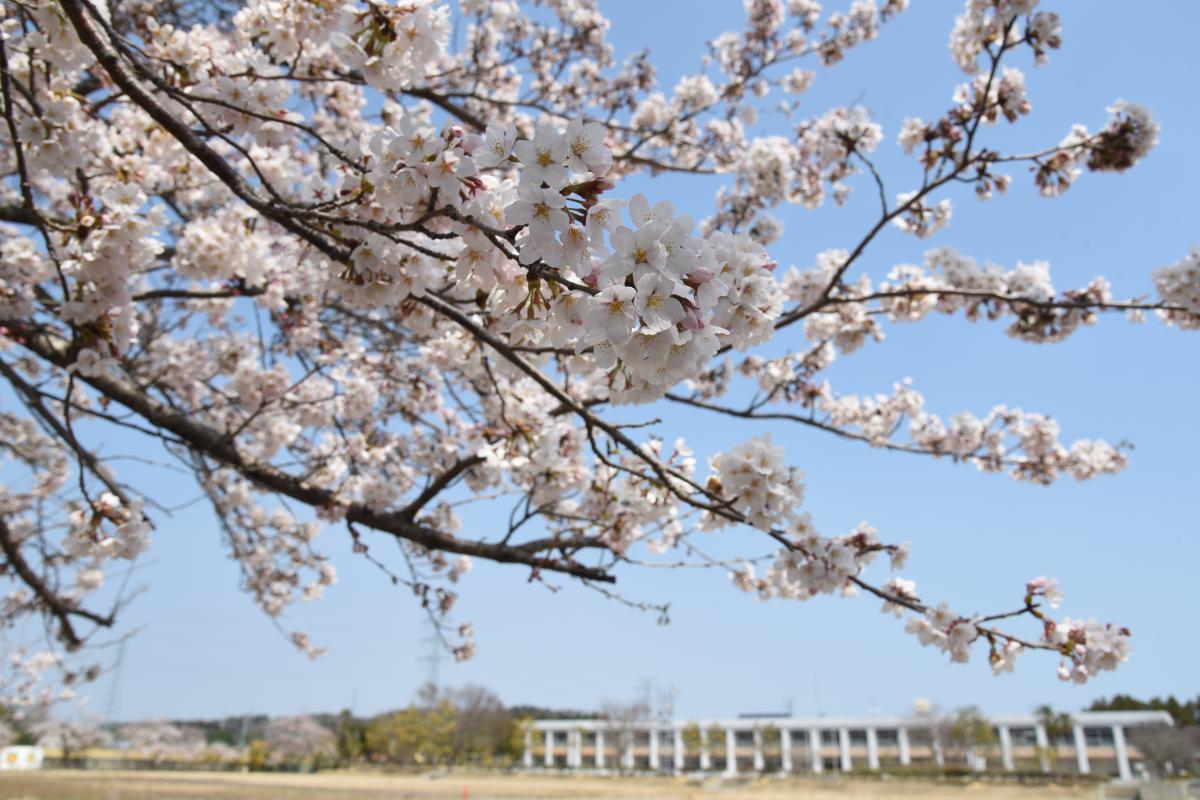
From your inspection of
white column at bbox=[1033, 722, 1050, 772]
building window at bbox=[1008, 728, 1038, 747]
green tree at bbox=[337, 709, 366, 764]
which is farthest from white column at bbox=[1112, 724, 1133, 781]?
green tree at bbox=[337, 709, 366, 764]

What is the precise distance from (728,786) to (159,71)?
132ft

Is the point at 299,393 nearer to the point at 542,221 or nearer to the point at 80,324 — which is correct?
the point at 80,324

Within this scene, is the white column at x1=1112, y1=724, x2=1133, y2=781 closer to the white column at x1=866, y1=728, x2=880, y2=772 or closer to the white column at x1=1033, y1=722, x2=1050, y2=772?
the white column at x1=1033, y1=722, x2=1050, y2=772

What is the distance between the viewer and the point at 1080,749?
48344mm

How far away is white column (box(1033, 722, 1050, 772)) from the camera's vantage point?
4541 centimetres

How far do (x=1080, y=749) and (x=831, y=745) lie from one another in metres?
17.1

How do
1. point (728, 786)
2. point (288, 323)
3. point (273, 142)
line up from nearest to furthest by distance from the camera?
point (273, 142), point (288, 323), point (728, 786)

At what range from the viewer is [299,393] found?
15.8 ft

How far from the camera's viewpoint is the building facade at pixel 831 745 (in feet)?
156

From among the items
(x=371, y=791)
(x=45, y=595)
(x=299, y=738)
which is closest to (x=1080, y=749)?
(x=371, y=791)

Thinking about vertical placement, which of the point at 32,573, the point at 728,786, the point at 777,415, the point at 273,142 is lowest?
the point at 728,786

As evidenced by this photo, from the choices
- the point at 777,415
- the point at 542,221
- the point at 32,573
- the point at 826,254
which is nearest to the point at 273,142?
the point at 542,221

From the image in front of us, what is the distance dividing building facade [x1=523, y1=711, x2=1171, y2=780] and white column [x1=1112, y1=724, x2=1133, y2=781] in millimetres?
66

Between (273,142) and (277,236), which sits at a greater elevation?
(277,236)
